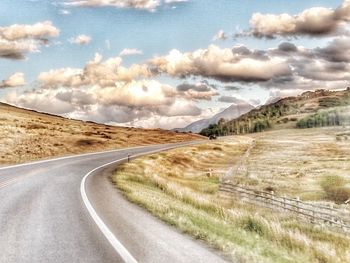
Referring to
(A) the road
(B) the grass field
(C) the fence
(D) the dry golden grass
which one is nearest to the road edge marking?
(A) the road

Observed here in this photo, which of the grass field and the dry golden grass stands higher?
the grass field

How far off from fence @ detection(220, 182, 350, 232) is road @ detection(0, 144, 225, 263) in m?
13.8

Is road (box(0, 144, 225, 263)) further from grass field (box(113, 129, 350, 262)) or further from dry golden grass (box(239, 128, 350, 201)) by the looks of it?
dry golden grass (box(239, 128, 350, 201))

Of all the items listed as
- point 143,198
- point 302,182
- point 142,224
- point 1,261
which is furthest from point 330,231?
point 302,182

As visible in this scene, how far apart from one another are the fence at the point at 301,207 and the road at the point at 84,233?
1383 centimetres

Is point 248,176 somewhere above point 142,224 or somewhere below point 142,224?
below

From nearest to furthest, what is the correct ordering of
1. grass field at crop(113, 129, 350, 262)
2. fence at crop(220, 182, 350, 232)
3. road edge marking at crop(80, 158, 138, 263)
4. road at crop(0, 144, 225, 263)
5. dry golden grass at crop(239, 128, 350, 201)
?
road edge marking at crop(80, 158, 138, 263) → road at crop(0, 144, 225, 263) → grass field at crop(113, 129, 350, 262) → fence at crop(220, 182, 350, 232) → dry golden grass at crop(239, 128, 350, 201)

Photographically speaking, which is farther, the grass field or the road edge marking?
the grass field

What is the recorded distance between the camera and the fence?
89.1 ft

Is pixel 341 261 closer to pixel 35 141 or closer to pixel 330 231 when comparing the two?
pixel 330 231

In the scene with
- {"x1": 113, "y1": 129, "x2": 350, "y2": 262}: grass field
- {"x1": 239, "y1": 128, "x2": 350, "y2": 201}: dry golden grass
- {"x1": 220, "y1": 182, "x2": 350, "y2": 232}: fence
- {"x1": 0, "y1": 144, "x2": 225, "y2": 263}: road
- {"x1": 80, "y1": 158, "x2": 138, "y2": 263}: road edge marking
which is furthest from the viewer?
{"x1": 239, "y1": 128, "x2": 350, "y2": 201}: dry golden grass

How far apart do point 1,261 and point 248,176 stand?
149 feet

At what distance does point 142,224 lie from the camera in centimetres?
1241

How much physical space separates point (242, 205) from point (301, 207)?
4.24 metres
